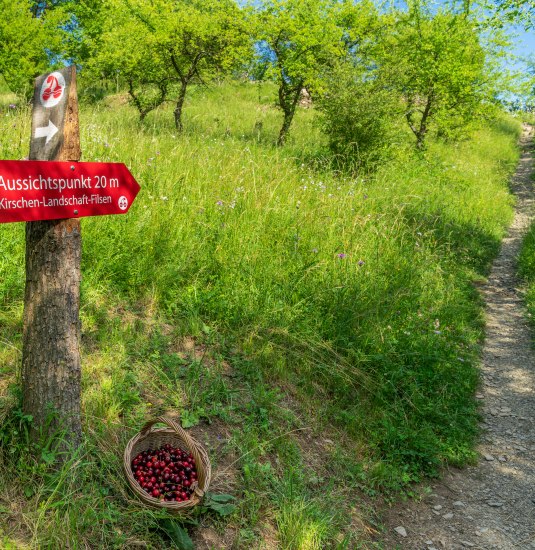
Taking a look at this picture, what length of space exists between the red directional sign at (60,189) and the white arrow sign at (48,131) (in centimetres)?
14

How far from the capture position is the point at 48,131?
7.45 ft

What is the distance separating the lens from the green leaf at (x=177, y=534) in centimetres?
248

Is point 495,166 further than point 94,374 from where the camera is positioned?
Yes

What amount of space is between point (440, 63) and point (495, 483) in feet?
39.1

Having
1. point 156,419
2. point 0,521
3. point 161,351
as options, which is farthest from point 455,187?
point 0,521

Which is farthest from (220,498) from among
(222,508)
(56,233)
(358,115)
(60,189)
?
(358,115)

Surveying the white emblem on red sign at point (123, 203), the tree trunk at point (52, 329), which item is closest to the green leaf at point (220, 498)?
the tree trunk at point (52, 329)

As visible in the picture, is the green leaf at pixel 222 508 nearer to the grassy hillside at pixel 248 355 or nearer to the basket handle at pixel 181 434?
the grassy hillside at pixel 248 355

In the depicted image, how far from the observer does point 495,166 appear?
17125 millimetres

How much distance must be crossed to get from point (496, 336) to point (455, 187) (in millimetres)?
6400

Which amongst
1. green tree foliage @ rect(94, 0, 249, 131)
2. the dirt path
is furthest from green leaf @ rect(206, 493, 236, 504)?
green tree foliage @ rect(94, 0, 249, 131)

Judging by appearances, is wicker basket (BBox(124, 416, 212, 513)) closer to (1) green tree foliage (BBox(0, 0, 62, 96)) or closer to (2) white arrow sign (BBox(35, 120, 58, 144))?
(2) white arrow sign (BBox(35, 120, 58, 144))

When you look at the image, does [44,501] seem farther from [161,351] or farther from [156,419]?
[161,351]

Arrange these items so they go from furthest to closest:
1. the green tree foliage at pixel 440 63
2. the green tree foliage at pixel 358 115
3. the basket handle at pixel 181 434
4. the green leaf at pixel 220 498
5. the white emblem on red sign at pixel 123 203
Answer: the green tree foliage at pixel 440 63 < the green tree foliage at pixel 358 115 < the green leaf at pixel 220 498 < the basket handle at pixel 181 434 < the white emblem on red sign at pixel 123 203
